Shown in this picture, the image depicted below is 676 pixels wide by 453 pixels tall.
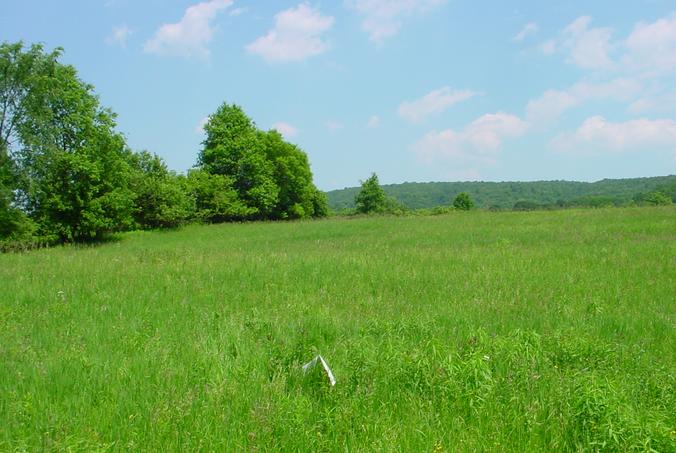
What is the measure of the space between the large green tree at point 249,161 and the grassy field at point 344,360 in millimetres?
39374

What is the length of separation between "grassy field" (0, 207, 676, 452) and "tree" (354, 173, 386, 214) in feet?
230

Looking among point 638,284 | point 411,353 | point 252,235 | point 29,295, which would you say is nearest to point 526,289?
point 638,284

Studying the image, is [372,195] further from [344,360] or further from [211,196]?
[344,360]

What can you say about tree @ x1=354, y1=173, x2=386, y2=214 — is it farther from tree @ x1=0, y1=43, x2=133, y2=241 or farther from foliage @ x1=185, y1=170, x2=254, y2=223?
tree @ x1=0, y1=43, x2=133, y2=241

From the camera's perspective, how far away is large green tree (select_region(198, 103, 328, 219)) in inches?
1976

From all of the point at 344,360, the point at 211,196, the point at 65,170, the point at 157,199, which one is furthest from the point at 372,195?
the point at 344,360

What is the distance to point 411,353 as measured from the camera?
5.50 m

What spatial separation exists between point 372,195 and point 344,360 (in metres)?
76.7

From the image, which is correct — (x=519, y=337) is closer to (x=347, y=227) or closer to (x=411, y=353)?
(x=411, y=353)

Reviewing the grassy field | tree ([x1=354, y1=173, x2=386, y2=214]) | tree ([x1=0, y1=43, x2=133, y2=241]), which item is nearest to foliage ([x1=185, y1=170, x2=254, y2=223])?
tree ([x1=0, y1=43, x2=133, y2=241])

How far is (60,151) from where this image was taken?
92.0 ft

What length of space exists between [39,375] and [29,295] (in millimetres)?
4965

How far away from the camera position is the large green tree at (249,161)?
1976 inches

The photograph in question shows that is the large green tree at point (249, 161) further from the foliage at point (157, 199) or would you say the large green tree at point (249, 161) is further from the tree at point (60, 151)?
the tree at point (60, 151)
